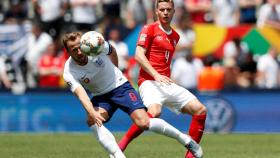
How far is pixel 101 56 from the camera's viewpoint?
38.4 ft

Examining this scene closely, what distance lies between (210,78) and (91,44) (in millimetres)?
9481

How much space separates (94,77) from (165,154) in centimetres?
254

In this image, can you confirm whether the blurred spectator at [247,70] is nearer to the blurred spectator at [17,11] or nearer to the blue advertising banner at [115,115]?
the blue advertising banner at [115,115]

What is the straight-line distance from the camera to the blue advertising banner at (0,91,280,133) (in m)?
19.9

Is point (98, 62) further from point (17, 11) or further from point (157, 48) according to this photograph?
point (17, 11)

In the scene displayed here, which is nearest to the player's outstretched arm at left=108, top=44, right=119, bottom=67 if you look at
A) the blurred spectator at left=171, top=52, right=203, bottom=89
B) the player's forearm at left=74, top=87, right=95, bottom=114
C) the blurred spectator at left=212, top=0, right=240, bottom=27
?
the player's forearm at left=74, top=87, right=95, bottom=114

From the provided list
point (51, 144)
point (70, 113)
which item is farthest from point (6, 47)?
point (51, 144)

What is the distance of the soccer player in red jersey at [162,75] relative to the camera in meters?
12.3

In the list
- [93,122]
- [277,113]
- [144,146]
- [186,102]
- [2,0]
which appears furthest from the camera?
[2,0]

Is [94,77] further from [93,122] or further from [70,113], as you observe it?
[70,113]

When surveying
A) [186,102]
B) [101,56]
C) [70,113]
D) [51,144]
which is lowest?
[70,113]

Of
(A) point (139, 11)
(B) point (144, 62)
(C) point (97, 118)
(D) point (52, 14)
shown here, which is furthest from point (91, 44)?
(A) point (139, 11)

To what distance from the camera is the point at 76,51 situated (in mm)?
11430

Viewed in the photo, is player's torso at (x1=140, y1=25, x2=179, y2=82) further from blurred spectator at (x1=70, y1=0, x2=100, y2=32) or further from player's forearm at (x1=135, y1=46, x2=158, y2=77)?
blurred spectator at (x1=70, y1=0, x2=100, y2=32)
